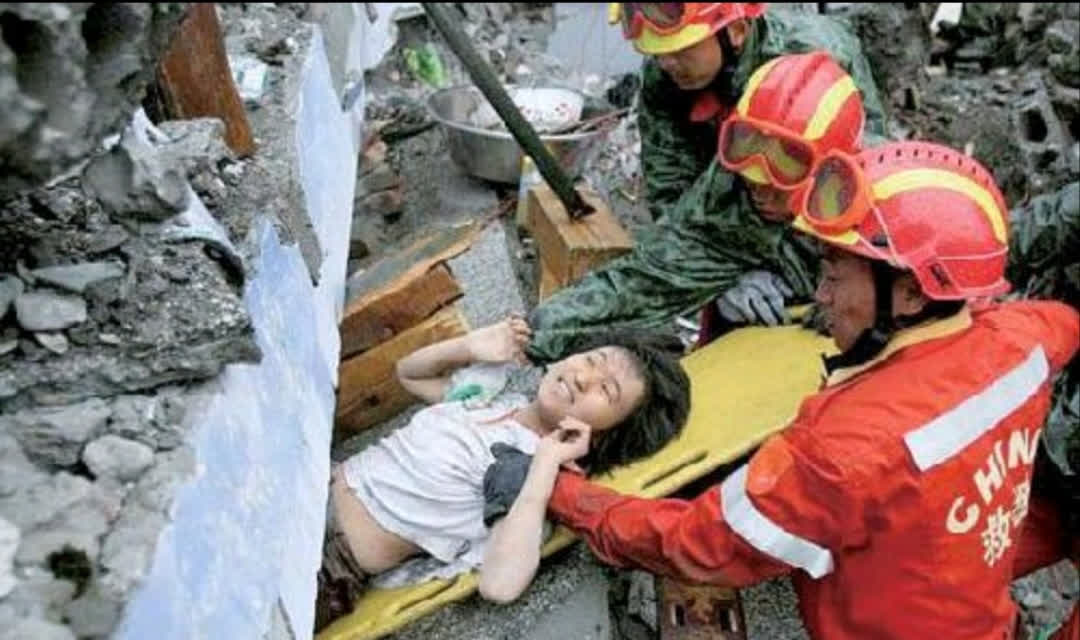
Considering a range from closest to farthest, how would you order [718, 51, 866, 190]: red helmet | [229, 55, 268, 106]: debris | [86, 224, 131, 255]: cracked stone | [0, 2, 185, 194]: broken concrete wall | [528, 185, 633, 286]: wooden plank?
[0, 2, 185, 194]: broken concrete wall → [86, 224, 131, 255]: cracked stone → [718, 51, 866, 190]: red helmet → [229, 55, 268, 106]: debris → [528, 185, 633, 286]: wooden plank

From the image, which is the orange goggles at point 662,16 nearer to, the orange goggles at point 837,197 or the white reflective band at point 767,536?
the orange goggles at point 837,197

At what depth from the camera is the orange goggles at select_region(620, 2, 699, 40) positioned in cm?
383

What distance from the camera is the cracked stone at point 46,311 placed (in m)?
2.28

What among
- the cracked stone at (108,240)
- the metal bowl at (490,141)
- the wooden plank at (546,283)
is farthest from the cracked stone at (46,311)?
the metal bowl at (490,141)

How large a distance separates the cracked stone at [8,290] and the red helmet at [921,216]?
166 centimetres

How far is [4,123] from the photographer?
63.4 inches

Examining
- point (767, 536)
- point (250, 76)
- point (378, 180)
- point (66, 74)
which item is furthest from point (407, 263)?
point (66, 74)

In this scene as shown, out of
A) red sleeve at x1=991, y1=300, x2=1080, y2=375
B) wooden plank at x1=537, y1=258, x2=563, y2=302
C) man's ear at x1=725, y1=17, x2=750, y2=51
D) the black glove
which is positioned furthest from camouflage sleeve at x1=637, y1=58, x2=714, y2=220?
red sleeve at x1=991, y1=300, x2=1080, y2=375

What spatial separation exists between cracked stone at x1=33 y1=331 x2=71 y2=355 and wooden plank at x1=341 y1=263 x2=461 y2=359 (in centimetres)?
192

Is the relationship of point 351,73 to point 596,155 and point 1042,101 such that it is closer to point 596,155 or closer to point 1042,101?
point 596,155

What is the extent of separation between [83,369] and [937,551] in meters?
1.86

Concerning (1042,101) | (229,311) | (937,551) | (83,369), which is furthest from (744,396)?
(1042,101)

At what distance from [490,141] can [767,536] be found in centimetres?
Answer: 294

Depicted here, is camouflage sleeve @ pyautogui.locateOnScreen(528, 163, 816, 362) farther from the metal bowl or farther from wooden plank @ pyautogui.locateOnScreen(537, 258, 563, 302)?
the metal bowl
